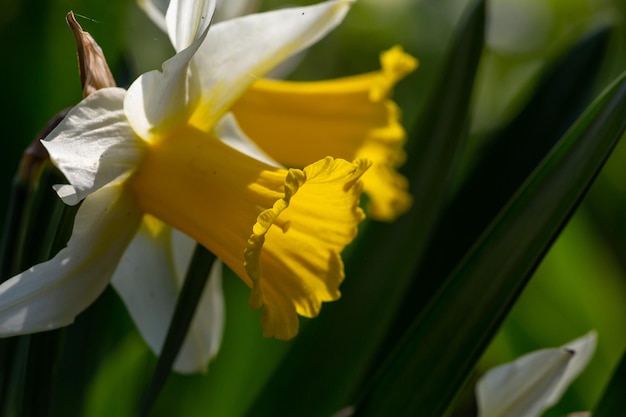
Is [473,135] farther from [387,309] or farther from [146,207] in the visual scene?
[146,207]

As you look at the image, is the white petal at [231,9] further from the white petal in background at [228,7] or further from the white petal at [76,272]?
the white petal at [76,272]

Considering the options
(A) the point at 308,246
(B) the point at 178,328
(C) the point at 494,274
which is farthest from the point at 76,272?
(C) the point at 494,274

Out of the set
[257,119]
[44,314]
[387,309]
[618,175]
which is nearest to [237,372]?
[387,309]

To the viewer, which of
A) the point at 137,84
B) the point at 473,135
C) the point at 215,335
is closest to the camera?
the point at 137,84

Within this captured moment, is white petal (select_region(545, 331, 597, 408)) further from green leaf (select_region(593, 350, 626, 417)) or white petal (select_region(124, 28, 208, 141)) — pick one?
white petal (select_region(124, 28, 208, 141))

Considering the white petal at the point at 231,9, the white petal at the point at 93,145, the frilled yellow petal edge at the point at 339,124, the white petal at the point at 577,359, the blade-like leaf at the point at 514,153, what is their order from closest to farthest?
the white petal at the point at 93,145
the white petal at the point at 577,359
the frilled yellow petal edge at the point at 339,124
the blade-like leaf at the point at 514,153
the white petal at the point at 231,9

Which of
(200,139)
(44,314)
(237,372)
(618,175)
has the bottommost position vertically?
(237,372)

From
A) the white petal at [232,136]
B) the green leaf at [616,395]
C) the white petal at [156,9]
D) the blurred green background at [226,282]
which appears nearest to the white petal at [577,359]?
the green leaf at [616,395]
